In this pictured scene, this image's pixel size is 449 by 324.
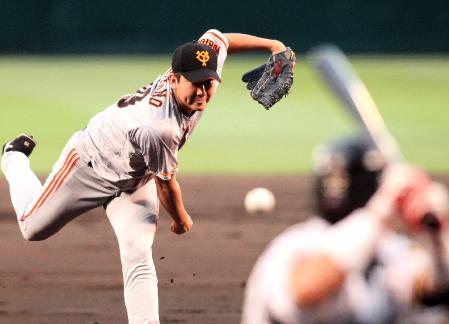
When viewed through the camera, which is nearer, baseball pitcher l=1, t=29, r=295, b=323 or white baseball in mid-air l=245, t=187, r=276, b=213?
baseball pitcher l=1, t=29, r=295, b=323

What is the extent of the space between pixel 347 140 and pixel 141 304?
10.3 feet

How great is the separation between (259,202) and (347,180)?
9100mm

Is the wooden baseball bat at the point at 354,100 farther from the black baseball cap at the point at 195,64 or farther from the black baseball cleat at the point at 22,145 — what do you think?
the black baseball cleat at the point at 22,145

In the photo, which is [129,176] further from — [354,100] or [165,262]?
[165,262]

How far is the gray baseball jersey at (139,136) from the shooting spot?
6.48 m

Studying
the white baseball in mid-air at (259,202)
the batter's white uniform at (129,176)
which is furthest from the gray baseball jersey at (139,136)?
the white baseball in mid-air at (259,202)

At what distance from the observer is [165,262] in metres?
10.4

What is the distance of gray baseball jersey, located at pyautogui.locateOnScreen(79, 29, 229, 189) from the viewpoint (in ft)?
21.2

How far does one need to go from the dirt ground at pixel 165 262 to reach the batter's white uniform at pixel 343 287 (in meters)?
4.47

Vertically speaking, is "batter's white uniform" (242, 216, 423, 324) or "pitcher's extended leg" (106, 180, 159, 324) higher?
"batter's white uniform" (242, 216, 423, 324)

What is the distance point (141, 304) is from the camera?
6660 millimetres

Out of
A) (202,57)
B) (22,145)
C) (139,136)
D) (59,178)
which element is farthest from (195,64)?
(22,145)

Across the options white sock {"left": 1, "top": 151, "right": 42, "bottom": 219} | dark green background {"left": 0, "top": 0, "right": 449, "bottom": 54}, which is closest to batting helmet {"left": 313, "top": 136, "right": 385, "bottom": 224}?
white sock {"left": 1, "top": 151, "right": 42, "bottom": 219}

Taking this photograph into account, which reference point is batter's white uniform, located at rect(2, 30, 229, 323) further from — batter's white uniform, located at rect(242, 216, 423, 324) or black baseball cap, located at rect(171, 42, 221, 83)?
batter's white uniform, located at rect(242, 216, 423, 324)
